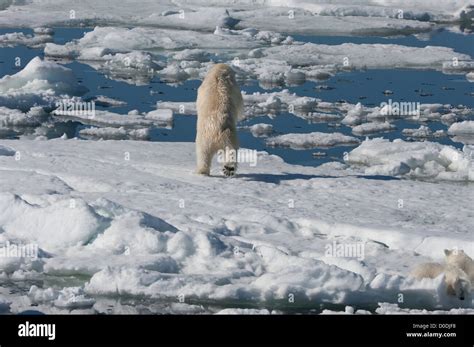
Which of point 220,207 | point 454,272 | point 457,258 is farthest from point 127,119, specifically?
point 454,272

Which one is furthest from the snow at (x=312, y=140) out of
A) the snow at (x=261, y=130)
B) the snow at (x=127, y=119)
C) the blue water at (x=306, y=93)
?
the snow at (x=127, y=119)

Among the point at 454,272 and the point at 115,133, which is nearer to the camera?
the point at 454,272

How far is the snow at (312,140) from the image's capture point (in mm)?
11984

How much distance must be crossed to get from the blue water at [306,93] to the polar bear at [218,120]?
2.24 meters

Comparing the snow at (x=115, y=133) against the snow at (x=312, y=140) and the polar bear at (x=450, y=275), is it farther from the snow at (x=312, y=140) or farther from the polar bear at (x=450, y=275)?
the polar bear at (x=450, y=275)

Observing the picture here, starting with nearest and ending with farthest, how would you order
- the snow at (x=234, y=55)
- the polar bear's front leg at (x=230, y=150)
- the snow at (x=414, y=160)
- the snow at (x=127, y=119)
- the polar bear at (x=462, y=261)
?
the polar bear at (x=462, y=261) < the polar bear's front leg at (x=230, y=150) < the snow at (x=414, y=160) < the snow at (x=127, y=119) < the snow at (x=234, y=55)

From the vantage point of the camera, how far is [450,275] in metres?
5.93

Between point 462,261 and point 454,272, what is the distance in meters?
0.26

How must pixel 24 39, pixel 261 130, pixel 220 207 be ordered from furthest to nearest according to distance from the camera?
pixel 24 39
pixel 261 130
pixel 220 207

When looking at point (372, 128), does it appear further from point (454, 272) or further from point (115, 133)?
point (454, 272)

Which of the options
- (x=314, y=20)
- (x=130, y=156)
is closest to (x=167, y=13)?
(x=314, y=20)

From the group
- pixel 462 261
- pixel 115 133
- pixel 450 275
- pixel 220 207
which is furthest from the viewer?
pixel 115 133
